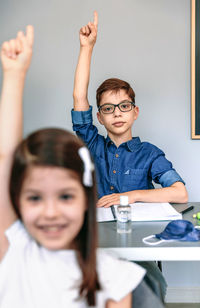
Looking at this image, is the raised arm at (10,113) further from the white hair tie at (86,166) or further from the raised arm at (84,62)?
the raised arm at (84,62)

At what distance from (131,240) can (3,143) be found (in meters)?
0.44

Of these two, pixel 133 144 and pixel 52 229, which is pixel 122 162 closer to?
pixel 133 144

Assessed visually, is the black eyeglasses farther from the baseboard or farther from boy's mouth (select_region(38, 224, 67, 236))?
the baseboard

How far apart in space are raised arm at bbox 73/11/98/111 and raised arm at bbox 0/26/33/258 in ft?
2.23

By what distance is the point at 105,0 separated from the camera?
6.94 ft

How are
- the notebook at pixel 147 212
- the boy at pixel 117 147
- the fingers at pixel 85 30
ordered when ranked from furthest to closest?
the boy at pixel 117 147 < the fingers at pixel 85 30 < the notebook at pixel 147 212

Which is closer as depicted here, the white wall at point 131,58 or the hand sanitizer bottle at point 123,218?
the hand sanitizer bottle at point 123,218

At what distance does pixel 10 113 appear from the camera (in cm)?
86

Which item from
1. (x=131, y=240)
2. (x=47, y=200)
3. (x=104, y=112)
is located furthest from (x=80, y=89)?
(x=47, y=200)

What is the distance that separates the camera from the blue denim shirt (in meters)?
1.71

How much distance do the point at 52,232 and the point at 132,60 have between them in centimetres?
151

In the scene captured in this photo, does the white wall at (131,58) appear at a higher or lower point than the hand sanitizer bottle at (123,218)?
higher

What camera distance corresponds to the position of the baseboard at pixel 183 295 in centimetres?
217

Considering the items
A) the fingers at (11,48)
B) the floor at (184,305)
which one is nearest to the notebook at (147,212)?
the fingers at (11,48)
